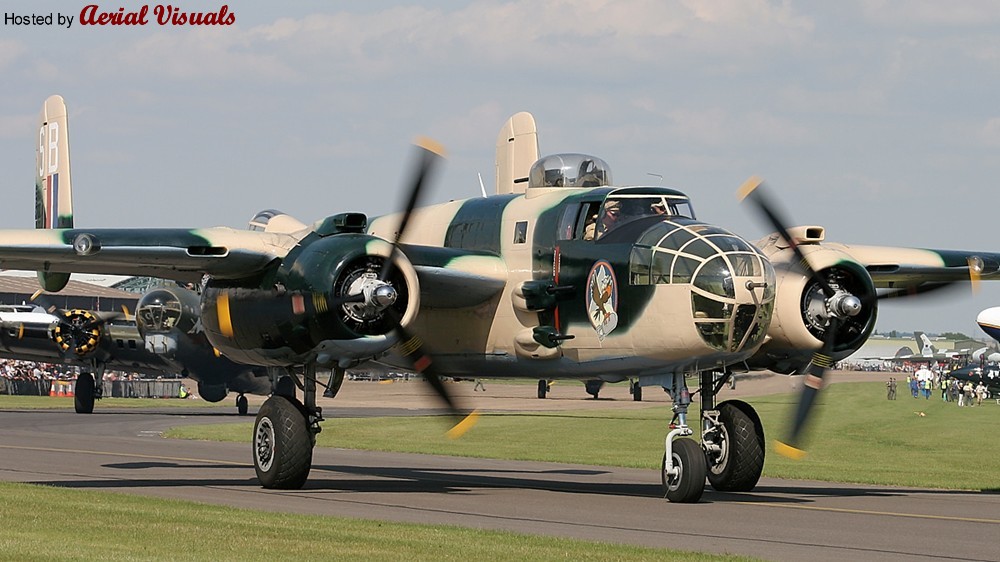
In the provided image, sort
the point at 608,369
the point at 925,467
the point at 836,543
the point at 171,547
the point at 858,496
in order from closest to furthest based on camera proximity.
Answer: the point at 171,547 < the point at 836,543 < the point at 608,369 < the point at 858,496 < the point at 925,467

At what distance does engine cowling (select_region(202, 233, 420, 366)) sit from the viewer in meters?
18.8

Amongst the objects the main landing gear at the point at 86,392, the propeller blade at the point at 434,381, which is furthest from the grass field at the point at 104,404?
the propeller blade at the point at 434,381

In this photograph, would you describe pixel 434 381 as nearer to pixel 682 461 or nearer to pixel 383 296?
pixel 383 296

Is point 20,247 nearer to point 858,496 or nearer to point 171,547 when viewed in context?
point 171,547

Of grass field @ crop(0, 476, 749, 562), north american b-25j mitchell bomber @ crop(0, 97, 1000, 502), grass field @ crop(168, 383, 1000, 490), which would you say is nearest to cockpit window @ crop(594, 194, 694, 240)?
north american b-25j mitchell bomber @ crop(0, 97, 1000, 502)

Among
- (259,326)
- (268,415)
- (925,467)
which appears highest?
(259,326)

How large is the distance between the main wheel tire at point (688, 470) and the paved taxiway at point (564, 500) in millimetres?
203

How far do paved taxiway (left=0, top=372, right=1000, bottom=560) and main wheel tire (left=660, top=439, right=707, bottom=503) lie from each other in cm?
20

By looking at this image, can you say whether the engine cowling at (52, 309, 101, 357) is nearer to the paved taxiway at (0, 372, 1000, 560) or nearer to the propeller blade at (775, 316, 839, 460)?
the paved taxiway at (0, 372, 1000, 560)

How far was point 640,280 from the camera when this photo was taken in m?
18.5

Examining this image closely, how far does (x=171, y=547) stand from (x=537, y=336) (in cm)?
804

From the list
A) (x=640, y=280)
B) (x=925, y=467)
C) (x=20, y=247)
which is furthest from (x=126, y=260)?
(x=925, y=467)

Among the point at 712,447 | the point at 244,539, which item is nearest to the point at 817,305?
the point at 712,447

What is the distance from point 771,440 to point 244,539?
29368 millimetres
